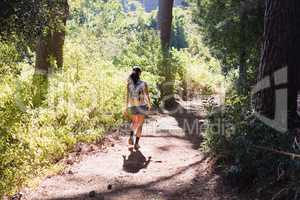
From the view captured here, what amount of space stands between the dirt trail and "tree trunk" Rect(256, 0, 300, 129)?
1619 mm

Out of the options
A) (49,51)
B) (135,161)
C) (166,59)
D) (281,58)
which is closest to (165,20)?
(166,59)

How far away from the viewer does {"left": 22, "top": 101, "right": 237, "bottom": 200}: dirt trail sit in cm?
719

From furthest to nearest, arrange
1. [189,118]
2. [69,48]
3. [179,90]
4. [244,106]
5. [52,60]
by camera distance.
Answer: [179,90] < [189,118] < [69,48] < [52,60] < [244,106]

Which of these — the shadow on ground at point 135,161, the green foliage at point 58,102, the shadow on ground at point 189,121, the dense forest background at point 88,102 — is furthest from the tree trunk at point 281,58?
the green foliage at point 58,102

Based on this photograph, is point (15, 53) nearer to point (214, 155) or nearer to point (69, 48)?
point (214, 155)

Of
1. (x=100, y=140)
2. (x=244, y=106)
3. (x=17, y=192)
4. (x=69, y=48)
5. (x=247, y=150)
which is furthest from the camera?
(x=69, y=48)

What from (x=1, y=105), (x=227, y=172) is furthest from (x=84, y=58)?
(x=227, y=172)

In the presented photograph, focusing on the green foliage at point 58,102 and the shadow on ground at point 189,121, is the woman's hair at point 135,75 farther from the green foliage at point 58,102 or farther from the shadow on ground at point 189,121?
the shadow on ground at point 189,121

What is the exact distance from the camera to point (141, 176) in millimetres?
8289

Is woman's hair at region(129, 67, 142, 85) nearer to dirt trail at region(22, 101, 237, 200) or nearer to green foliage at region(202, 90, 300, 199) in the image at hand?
dirt trail at region(22, 101, 237, 200)

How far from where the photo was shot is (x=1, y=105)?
9.27 m

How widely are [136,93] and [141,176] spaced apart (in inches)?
82.1

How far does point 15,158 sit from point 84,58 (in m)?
6.10

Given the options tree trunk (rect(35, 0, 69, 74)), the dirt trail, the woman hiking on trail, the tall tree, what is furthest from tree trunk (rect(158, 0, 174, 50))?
the woman hiking on trail
